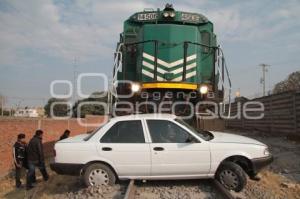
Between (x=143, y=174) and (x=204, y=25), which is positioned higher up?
(x=204, y=25)

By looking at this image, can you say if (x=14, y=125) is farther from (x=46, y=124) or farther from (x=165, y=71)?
(x=165, y=71)

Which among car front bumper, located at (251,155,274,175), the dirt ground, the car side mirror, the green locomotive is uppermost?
the green locomotive

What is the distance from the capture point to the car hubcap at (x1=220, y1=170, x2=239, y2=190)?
22.5 feet

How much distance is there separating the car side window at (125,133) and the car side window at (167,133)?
234mm

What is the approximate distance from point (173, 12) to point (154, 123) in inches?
168

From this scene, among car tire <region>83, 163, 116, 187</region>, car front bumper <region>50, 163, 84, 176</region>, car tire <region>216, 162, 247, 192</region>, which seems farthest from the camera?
car front bumper <region>50, 163, 84, 176</region>

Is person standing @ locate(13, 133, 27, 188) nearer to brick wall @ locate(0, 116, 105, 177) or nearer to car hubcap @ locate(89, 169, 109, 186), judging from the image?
brick wall @ locate(0, 116, 105, 177)

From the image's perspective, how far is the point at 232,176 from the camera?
6926 mm

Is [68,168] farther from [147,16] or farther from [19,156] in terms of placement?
[147,16]

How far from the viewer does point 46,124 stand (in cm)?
1609

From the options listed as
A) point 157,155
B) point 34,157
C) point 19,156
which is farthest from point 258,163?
point 19,156

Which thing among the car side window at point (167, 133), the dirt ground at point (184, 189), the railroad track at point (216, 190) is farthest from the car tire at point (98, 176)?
the car side window at point (167, 133)

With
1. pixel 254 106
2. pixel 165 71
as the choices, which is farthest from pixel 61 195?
pixel 254 106

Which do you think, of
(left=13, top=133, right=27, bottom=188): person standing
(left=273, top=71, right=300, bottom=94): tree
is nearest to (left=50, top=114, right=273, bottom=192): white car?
(left=13, top=133, right=27, bottom=188): person standing
